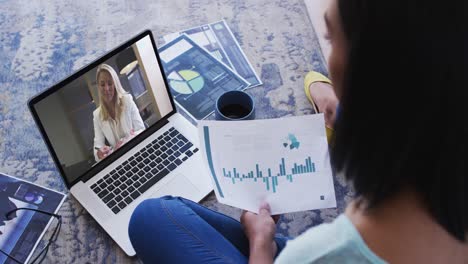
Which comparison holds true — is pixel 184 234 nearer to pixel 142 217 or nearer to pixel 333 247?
pixel 142 217

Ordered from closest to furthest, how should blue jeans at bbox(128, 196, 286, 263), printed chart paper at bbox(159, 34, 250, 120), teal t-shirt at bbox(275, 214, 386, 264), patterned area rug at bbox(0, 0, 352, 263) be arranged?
teal t-shirt at bbox(275, 214, 386, 264) < blue jeans at bbox(128, 196, 286, 263) < patterned area rug at bbox(0, 0, 352, 263) < printed chart paper at bbox(159, 34, 250, 120)

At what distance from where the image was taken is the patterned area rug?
1030mm

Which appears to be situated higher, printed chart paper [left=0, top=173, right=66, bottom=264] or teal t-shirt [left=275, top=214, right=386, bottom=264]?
teal t-shirt [left=275, top=214, right=386, bottom=264]

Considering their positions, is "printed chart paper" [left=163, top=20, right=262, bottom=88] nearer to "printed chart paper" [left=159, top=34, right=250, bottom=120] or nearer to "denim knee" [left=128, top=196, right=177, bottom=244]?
"printed chart paper" [left=159, top=34, right=250, bottom=120]

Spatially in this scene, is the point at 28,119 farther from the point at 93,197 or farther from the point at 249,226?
the point at 249,226

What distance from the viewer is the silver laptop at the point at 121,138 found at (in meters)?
0.92

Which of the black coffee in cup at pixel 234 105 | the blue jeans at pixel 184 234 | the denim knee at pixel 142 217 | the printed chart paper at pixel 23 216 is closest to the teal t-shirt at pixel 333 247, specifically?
the blue jeans at pixel 184 234

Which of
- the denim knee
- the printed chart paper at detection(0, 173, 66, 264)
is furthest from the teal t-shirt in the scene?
the printed chart paper at detection(0, 173, 66, 264)

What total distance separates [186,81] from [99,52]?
0.88 feet

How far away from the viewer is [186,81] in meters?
1.20

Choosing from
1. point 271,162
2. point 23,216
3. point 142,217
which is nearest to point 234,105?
point 271,162

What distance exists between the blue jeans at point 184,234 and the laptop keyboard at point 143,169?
10 centimetres

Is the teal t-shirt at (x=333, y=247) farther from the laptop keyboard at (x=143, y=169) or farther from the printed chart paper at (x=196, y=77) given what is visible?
the printed chart paper at (x=196, y=77)

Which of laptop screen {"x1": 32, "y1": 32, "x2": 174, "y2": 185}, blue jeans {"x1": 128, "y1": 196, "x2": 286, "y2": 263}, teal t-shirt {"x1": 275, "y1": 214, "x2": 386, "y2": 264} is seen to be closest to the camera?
teal t-shirt {"x1": 275, "y1": 214, "x2": 386, "y2": 264}
